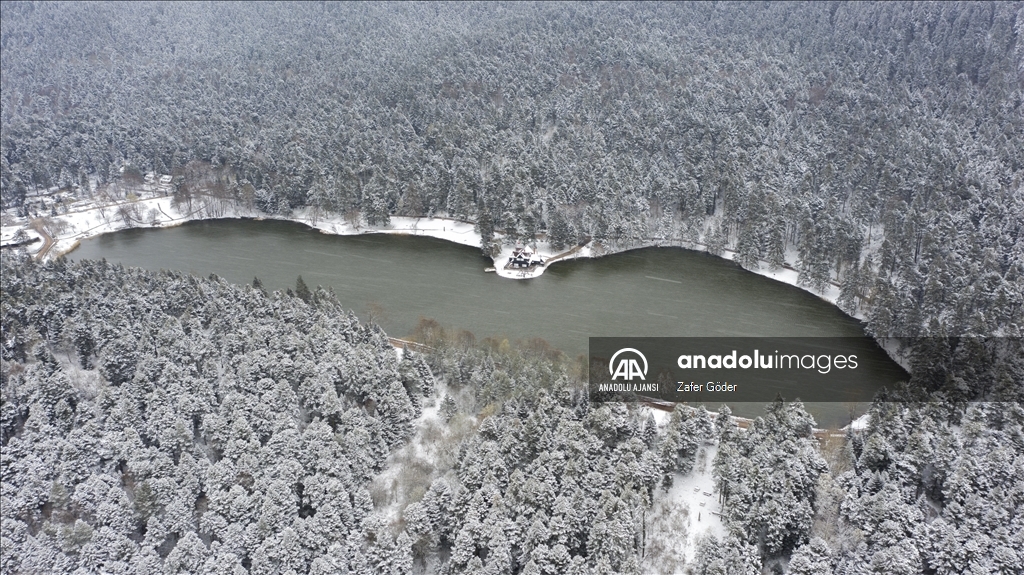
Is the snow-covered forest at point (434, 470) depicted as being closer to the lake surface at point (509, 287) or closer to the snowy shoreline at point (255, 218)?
the lake surface at point (509, 287)

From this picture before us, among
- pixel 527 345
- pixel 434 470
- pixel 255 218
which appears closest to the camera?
pixel 434 470

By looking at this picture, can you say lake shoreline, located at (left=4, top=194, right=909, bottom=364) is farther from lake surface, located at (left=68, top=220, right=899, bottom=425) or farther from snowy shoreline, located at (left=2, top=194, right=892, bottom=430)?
lake surface, located at (left=68, top=220, right=899, bottom=425)

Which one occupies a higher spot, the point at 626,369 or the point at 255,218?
the point at 255,218

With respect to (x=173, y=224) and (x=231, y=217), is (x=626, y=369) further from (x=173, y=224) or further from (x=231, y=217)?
(x=173, y=224)

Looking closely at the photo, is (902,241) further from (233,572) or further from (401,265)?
(233,572)

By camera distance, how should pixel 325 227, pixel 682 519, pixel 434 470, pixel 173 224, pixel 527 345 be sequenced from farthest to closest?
pixel 173 224, pixel 325 227, pixel 527 345, pixel 434 470, pixel 682 519

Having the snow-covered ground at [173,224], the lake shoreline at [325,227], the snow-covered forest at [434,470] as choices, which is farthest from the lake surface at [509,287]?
the snow-covered forest at [434,470]

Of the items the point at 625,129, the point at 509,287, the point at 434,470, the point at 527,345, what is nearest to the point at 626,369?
the point at 527,345
